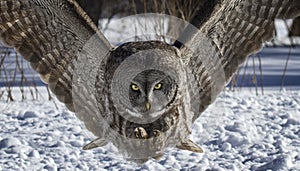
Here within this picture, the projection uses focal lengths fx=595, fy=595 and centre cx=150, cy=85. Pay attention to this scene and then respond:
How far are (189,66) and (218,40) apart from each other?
40 cm

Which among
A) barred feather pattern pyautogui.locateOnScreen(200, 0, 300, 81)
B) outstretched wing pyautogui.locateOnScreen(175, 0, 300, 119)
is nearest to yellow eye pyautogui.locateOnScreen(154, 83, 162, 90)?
outstretched wing pyautogui.locateOnScreen(175, 0, 300, 119)

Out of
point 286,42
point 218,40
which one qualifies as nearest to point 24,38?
point 218,40

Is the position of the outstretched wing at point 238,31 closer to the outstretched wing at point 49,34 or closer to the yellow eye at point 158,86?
the yellow eye at point 158,86

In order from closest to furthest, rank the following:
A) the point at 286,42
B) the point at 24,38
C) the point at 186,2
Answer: the point at 24,38, the point at 186,2, the point at 286,42

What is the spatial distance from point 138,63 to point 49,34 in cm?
106

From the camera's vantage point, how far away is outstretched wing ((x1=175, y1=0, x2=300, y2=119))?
13.9 ft

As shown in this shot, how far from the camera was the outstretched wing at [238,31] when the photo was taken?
4238mm

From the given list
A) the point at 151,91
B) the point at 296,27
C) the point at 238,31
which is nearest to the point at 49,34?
the point at 151,91

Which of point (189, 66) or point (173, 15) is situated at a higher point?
point (173, 15)

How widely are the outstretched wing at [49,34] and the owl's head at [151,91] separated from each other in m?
0.43

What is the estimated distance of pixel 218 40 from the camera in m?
4.41

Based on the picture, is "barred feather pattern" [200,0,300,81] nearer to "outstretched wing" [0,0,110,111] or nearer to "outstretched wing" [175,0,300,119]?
"outstretched wing" [175,0,300,119]

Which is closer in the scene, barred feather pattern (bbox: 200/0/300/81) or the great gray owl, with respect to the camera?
the great gray owl

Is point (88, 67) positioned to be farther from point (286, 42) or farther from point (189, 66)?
point (286, 42)
